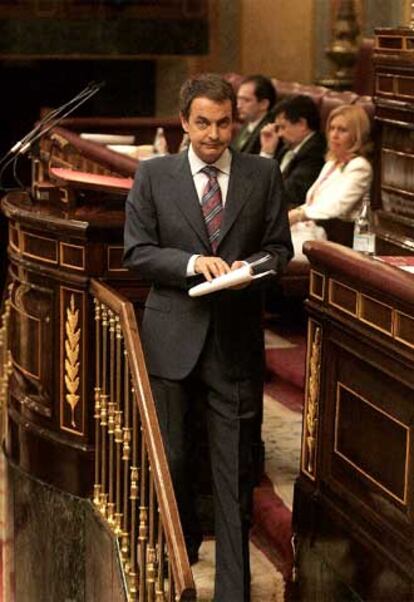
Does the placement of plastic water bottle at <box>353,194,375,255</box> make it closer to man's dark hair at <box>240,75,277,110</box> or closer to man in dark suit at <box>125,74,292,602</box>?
man in dark suit at <box>125,74,292,602</box>

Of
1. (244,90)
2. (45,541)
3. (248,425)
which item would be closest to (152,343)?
(248,425)

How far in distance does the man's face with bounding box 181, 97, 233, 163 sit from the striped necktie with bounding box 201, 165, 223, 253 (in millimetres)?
90

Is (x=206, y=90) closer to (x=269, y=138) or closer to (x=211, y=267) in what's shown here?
(x=211, y=267)

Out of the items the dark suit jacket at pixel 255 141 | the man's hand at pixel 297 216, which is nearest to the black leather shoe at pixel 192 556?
the man's hand at pixel 297 216

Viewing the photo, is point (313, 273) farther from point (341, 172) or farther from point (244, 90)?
point (244, 90)

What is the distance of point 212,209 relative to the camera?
4.54m

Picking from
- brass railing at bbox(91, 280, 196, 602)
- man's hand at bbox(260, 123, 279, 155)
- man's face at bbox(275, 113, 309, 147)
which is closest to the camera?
brass railing at bbox(91, 280, 196, 602)

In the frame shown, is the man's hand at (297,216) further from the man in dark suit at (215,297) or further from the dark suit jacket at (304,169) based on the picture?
the man in dark suit at (215,297)

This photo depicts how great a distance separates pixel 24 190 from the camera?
6.36 m

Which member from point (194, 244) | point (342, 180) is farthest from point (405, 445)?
point (342, 180)

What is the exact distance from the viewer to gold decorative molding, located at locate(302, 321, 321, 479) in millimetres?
4734

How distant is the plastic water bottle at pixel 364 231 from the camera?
5633 millimetres

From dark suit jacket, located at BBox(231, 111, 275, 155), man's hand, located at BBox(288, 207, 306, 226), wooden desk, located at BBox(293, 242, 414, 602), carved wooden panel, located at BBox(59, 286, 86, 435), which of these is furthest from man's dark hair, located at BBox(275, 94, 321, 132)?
wooden desk, located at BBox(293, 242, 414, 602)

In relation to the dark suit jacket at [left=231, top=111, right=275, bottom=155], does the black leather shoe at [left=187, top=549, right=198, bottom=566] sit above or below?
below
